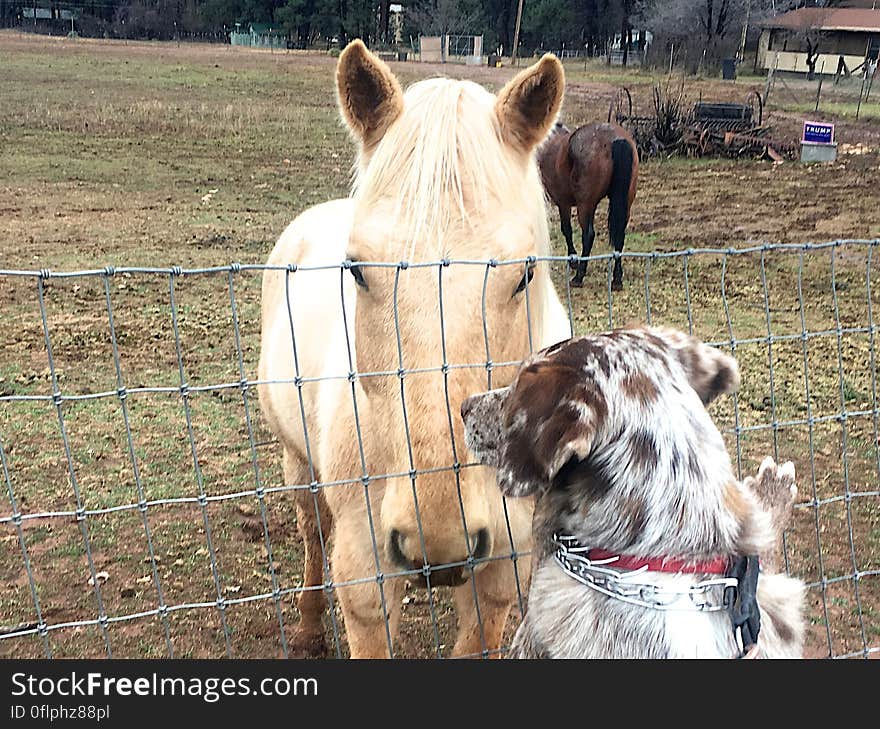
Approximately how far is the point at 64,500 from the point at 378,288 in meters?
3.74

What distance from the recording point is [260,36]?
160 ft

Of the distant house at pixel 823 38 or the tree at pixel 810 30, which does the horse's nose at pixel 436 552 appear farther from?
the distant house at pixel 823 38

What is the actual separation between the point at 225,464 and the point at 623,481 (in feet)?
14.4

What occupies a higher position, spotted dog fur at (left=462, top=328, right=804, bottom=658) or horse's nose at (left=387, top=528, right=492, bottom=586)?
spotted dog fur at (left=462, top=328, right=804, bottom=658)

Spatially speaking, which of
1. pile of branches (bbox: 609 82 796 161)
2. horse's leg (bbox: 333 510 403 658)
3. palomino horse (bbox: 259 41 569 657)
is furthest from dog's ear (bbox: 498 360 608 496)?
pile of branches (bbox: 609 82 796 161)

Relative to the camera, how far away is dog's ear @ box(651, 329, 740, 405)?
210 centimetres

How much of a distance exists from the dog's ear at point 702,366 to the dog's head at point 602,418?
2.1 inches

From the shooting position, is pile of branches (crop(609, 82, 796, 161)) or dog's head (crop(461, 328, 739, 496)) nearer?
dog's head (crop(461, 328, 739, 496))

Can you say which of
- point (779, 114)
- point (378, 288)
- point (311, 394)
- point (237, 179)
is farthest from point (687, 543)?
point (779, 114)

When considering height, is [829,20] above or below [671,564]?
above

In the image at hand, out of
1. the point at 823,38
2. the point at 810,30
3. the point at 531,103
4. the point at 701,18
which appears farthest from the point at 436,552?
the point at 701,18

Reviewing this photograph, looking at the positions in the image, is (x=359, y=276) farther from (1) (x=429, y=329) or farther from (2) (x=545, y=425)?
(2) (x=545, y=425)

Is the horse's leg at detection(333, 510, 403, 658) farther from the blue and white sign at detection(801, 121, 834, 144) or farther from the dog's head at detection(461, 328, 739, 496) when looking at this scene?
the blue and white sign at detection(801, 121, 834, 144)

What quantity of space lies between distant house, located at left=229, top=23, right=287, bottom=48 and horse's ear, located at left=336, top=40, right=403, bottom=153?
4888cm
